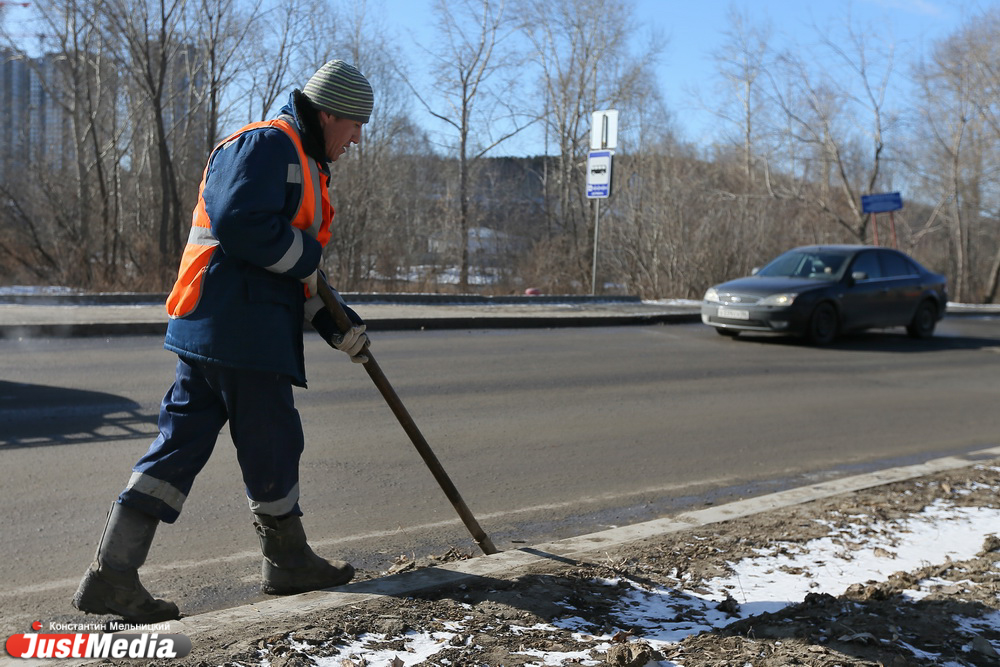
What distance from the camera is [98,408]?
271 inches

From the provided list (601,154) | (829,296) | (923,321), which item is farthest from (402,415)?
(601,154)

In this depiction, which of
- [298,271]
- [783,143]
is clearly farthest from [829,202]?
[298,271]

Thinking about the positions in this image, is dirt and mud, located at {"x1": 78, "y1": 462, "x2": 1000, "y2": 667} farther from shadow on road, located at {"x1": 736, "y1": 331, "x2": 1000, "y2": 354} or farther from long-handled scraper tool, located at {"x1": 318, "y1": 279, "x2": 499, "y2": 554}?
shadow on road, located at {"x1": 736, "y1": 331, "x2": 1000, "y2": 354}

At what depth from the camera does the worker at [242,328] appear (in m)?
2.87

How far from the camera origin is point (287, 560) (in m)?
3.19

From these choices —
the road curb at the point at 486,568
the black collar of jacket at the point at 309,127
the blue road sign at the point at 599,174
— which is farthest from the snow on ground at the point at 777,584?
the blue road sign at the point at 599,174

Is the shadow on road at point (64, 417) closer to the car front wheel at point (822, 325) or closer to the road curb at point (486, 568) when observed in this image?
the road curb at point (486, 568)

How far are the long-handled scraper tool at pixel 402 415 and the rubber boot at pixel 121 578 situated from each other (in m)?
0.91

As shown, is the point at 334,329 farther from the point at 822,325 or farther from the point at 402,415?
the point at 822,325

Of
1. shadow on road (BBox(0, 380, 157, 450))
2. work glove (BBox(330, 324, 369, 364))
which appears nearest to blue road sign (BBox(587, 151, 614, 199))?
shadow on road (BBox(0, 380, 157, 450))

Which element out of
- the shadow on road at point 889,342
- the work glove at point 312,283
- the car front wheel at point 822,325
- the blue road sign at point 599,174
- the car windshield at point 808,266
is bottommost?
the shadow on road at point 889,342

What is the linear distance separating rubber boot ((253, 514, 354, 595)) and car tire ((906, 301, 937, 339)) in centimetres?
1460

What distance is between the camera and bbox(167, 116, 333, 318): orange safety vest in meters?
2.93

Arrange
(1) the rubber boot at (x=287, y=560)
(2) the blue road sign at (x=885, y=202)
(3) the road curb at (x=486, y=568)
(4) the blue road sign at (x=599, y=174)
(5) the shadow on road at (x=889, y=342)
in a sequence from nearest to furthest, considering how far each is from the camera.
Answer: (3) the road curb at (x=486, y=568) → (1) the rubber boot at (x=287, y=560) → (5) the shadow on road at (x=889, y=342) → (4) the blue road sign at (x=599, y=174) → (2) the blue road sign at (x=885, y=202)
